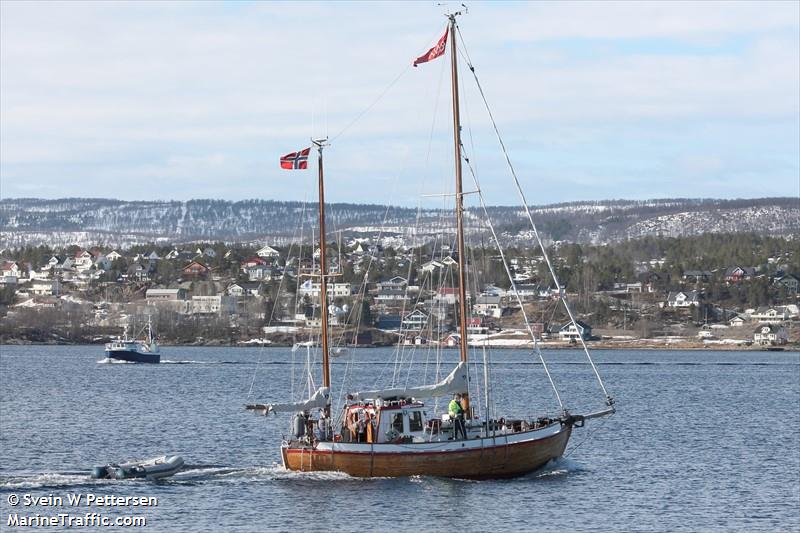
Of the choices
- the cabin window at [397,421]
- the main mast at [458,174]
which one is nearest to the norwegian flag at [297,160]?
the main mast at [458,174]

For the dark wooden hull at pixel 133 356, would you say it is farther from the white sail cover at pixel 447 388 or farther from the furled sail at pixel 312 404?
the white sail cover at pixel 447 388

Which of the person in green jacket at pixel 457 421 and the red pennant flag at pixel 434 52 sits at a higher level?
the red pennant flag at pixel 434 52

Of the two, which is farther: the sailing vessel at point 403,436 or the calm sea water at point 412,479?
the sailing vessel at point 403,436

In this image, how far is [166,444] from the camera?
6850cm

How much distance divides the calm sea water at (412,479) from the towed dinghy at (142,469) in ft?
2.03

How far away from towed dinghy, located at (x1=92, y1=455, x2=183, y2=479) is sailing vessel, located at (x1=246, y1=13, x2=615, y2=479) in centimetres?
430

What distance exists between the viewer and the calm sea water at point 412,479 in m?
47.9

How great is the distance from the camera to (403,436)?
175ft

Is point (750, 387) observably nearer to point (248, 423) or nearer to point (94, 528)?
point (248, 423)

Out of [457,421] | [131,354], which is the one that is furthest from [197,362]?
[457,421]

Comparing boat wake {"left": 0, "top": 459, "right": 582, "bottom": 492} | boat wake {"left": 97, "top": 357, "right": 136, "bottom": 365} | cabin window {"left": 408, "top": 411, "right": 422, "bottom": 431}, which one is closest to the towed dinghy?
boat wake {"left": 0, "top": 459, "right": 582, "bottom": 492}

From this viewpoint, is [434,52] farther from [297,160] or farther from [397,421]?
[397,421]

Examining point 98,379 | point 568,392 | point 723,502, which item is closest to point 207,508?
point 723,502

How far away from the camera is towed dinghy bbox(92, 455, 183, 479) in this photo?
53469mm
